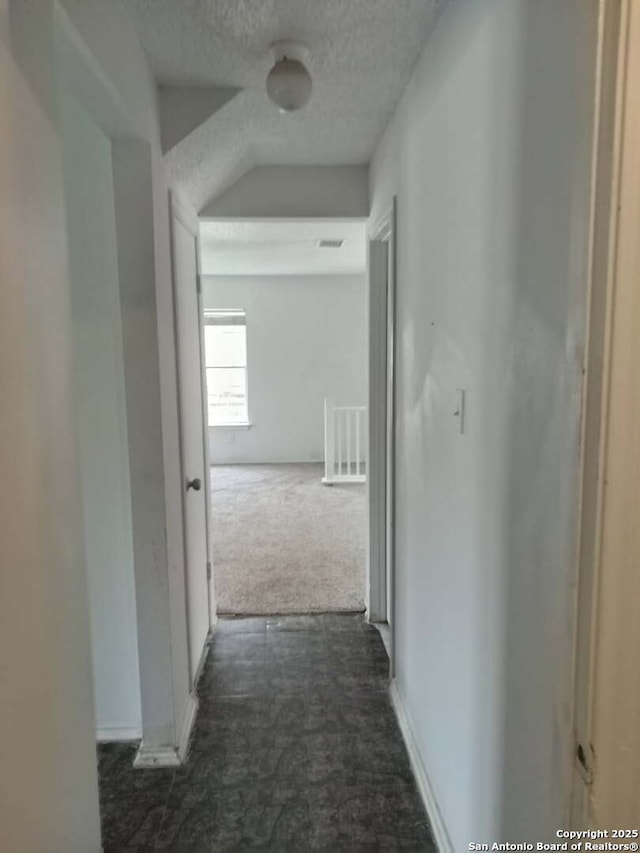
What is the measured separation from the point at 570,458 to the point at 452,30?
1.29 meters

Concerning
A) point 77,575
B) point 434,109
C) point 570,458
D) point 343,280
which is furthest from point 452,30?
point 343,280

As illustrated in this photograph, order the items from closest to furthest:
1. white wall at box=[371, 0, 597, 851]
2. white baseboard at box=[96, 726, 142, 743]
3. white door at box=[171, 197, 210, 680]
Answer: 1. white wall at box=[371, 0, 597, 851]
2. white baseboard at box=[96, 726, 142, 743]
3. white door at box=[171, 197, 210, 680]

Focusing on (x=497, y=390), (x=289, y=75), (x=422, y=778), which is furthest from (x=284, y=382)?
(x=497, y=390)

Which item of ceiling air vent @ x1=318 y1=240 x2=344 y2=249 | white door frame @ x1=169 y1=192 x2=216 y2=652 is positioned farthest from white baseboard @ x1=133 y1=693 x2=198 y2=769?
ceiling air vent @ x1=318 y1=240 x2=344 y2=249

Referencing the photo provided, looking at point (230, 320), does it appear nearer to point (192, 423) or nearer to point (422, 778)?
point (192, 423)

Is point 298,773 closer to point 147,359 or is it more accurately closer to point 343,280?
point 147,359

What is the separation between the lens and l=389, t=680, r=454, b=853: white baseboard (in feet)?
5.23

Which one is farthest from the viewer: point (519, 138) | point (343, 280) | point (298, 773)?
point (343, 280)

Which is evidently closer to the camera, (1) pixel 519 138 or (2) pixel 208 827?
(1) pixel 519 138

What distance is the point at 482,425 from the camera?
123cm

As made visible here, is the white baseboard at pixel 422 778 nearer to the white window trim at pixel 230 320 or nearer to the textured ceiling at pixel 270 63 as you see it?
the textured ceiling at pixel 270 63

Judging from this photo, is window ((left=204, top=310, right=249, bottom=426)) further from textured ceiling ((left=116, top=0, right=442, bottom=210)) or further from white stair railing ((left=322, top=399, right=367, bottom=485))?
Result: textured ceiling ((left=116, top=0, right=442, bottom=210))

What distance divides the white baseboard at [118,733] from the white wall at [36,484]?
1021 mm

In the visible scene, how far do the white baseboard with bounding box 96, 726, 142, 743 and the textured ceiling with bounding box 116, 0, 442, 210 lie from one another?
215 centimetres
